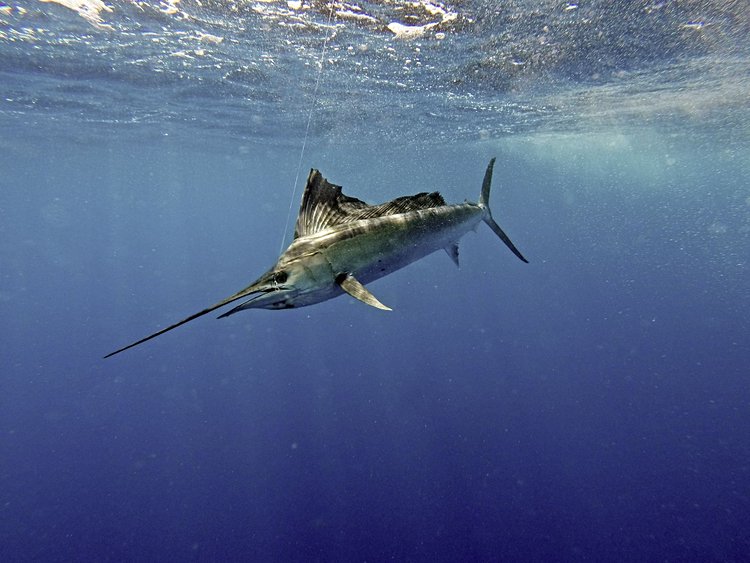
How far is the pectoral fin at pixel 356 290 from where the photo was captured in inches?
125

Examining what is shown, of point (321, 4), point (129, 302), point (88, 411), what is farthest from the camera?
point (129, 302)

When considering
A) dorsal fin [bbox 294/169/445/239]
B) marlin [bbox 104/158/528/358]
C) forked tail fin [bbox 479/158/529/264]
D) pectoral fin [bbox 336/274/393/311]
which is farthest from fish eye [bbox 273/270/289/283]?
forked tail fin [bbox 479/158/529/264]

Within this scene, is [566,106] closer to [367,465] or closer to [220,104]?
[220,104]

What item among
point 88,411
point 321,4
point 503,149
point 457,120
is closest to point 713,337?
point 457,120

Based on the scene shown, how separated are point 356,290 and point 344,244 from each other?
0.53m

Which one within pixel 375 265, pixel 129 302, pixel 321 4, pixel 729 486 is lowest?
pixel 129 302

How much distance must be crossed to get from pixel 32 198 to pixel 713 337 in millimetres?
77943

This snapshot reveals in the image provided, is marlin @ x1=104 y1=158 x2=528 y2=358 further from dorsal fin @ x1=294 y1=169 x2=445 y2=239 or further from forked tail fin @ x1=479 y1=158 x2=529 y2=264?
forked tail fin @ x1=479 y1=158 x2=529 y2=264

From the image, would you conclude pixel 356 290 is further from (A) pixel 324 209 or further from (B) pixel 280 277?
(A) pixel 324 209

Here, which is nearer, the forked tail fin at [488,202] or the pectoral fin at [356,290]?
the pectoral fin at [356,290]

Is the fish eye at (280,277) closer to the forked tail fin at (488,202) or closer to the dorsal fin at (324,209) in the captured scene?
the dorsal fin at (324,209)

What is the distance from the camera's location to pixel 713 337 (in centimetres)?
1928

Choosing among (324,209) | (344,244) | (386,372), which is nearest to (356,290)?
(344,244)

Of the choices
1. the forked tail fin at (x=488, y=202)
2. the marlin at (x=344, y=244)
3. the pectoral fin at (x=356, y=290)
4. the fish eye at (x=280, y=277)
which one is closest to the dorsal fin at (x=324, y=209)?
the marlin at (x=344, y=244)
